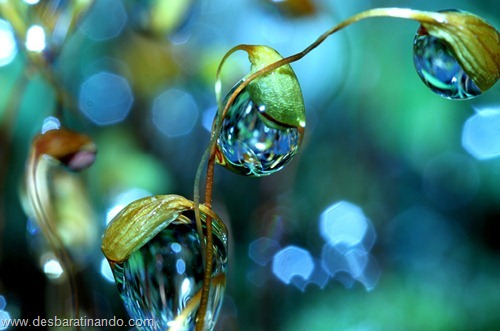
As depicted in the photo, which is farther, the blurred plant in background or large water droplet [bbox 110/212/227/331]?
the blurred plant in background

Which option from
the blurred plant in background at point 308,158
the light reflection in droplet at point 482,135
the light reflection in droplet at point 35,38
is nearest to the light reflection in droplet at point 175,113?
the blurred plant in background at point 308,158

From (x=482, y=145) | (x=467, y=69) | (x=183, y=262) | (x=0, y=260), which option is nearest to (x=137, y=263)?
(x=183, y=262)

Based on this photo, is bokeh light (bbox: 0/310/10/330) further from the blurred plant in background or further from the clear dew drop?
the clear dew drop

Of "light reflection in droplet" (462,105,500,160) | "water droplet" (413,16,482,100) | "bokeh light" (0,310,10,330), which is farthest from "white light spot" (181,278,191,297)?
"light reflection in droplet" (462,105,500,160)

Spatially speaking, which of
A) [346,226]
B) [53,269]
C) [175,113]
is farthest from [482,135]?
[53,269]

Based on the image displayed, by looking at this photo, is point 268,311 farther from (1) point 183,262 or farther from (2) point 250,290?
(1) point 183,262

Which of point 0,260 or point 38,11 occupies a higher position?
point 38,11
